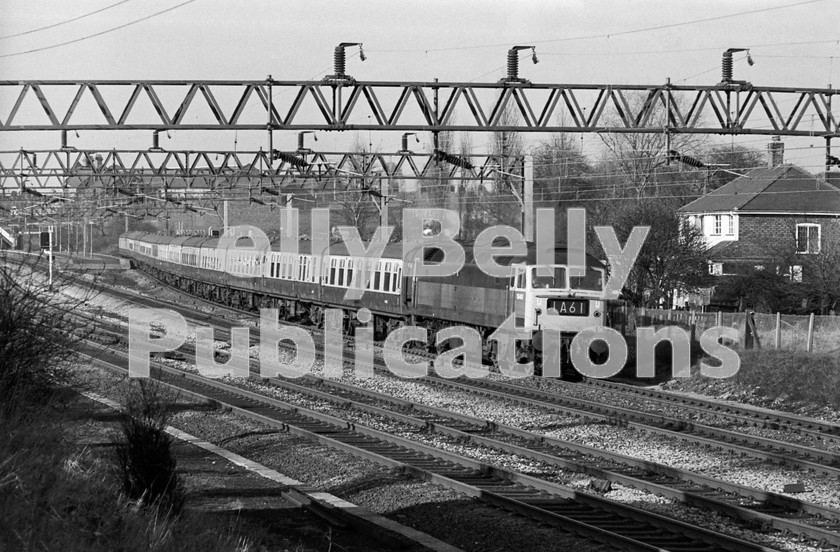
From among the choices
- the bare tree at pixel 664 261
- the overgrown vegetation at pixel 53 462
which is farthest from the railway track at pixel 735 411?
the bare tree at pixel 664 261

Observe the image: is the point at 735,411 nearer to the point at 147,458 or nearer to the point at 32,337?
the point at 147,458

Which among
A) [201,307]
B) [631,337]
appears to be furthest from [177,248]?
[631,337]

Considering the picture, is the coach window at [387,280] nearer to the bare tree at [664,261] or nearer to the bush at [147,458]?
the bare tree at [664,261]

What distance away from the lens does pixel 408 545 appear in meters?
9.62

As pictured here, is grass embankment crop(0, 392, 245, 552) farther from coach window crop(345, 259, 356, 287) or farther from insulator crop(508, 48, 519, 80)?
coach window crop(345, 259, 356, 287)

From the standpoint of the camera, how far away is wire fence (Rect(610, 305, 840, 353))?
24.1m

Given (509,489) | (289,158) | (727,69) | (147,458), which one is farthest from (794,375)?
(289,158)

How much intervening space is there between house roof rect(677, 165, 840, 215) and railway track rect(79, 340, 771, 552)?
96.2 ft

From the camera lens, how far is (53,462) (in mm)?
9312

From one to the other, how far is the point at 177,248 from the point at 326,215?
1454 cm

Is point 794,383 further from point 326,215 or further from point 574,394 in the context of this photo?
point 326,215

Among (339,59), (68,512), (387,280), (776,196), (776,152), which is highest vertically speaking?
(776,152)

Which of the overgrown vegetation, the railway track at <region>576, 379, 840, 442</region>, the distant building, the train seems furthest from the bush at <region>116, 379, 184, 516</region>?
the distant building

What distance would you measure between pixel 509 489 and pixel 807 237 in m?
32.7
